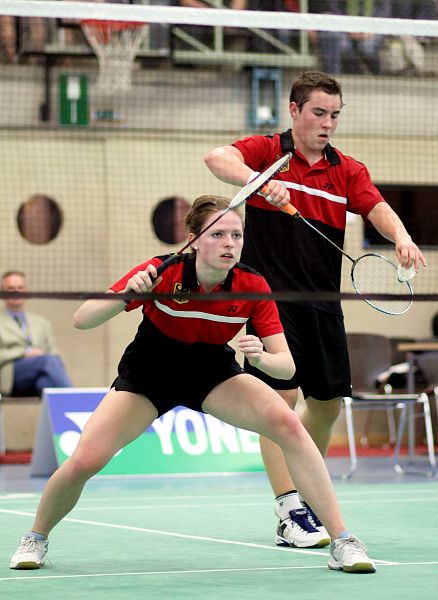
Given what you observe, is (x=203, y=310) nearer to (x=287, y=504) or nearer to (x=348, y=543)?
(x=348, y=543)

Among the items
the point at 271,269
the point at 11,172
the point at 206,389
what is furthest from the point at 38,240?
the point at 206,389

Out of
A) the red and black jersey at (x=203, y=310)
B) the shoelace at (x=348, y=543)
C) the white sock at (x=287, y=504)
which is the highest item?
the red and black jersey at (x=203, y=310)

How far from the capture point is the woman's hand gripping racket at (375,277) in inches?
222

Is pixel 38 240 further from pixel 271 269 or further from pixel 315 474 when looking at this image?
pixel 315 474

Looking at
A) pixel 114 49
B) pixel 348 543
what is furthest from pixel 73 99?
pixel 348 543

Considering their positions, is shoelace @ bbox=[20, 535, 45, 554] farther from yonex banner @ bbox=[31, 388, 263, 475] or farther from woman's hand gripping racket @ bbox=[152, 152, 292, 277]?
yonex banner @ bbox=[31, 388, 263, 475]

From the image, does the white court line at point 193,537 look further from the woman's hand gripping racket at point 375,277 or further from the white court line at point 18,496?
the woman's hand gripping racket at point 375,277

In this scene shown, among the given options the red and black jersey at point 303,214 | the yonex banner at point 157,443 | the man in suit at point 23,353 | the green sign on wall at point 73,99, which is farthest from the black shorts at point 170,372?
the green sign on wall at point 73,99

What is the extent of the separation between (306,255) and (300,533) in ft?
4.30

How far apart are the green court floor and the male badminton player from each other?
39 cm

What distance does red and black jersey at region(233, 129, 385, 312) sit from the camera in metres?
5.93

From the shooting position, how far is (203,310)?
491 cm

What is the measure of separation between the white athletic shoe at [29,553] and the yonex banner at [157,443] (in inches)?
198

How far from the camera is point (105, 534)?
6.48m
